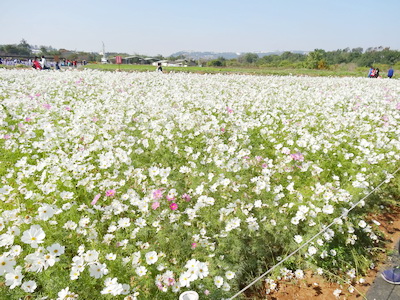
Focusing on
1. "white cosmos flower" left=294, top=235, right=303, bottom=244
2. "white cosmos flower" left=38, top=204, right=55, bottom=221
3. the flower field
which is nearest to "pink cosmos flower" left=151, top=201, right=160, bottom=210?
the flower field

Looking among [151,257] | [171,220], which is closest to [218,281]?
A: [151,257]

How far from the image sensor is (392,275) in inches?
120

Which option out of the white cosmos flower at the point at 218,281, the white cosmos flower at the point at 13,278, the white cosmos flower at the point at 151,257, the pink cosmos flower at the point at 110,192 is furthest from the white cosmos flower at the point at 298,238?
the white cosmos flower at the point at 13,278

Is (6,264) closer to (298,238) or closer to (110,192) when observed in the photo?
(110,192)

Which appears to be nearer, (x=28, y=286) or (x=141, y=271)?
(x=28, y=286)

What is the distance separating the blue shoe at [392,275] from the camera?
3021 millimetres

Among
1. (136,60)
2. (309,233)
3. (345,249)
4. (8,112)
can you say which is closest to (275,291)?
(309,233)

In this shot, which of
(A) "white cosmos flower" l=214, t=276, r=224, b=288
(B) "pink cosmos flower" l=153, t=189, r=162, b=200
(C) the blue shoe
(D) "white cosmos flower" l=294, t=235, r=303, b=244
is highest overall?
(B) "pink cosmos flower" l=153, t=189, r=162, b=200

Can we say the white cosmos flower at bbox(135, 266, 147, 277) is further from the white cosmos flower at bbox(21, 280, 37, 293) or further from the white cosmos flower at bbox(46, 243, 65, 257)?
the white cosmos flower at bbox(21, 280, 37, 293)

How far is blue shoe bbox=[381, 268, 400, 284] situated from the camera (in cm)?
302

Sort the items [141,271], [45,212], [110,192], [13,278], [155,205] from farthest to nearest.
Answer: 1. [110,192]
2. [155,205]
3. [45,212]
4. [141,271]
5. [13,278]

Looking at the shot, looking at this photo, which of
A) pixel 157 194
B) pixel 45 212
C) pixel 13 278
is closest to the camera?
pixel 13 278

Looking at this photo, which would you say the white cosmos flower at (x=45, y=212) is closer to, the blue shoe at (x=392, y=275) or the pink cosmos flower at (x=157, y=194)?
the pink cosmos flower at (x=157, y=194)

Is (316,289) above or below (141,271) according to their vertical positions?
below
